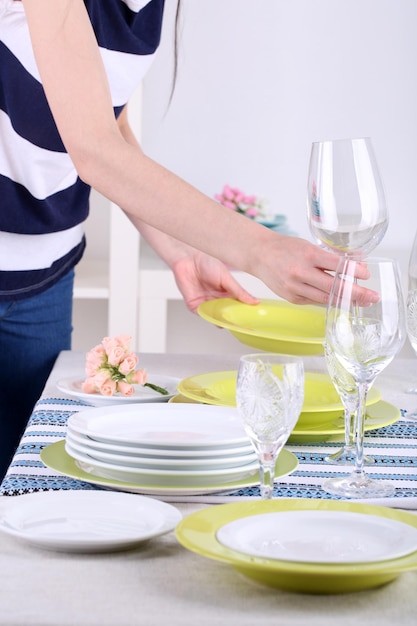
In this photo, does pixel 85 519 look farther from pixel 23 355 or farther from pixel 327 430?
pixel 23 355

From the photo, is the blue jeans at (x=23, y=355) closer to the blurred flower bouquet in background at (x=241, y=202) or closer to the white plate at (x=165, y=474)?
the white plate at (x=165, y=474)

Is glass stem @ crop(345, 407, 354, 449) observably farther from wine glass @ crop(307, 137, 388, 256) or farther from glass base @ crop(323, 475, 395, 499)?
wine glass @ crop(307, 137, 388, 256)

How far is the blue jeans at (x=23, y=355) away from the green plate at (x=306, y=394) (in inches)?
18.6

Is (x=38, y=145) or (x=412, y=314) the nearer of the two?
(x=412, y=314)

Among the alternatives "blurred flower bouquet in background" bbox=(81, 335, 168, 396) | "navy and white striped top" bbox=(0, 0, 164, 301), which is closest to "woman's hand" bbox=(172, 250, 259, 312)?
"navy and white striped top" bbox=(0, 0, 164, 301)

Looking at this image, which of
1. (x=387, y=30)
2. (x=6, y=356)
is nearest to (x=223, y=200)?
(x=387, y=30)

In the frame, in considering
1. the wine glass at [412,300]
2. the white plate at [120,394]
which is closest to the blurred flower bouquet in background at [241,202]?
the white plate at [120,394]

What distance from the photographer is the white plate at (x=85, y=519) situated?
65cm

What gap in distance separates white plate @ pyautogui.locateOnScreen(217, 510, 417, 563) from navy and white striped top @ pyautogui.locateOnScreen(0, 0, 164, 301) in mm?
853

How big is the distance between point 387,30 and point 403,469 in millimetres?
2375

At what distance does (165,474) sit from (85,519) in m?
0.11

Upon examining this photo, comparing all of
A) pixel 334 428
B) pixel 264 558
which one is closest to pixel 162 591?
pixel 264 558

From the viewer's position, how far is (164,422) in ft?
3.09

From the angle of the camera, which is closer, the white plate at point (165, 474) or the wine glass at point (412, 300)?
the white plate at point (165, 474)
